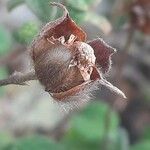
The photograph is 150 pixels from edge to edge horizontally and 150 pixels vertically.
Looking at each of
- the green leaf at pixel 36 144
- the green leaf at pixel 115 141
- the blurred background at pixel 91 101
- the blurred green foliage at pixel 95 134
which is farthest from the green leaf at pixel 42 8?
the green leaf at pixel 115 141

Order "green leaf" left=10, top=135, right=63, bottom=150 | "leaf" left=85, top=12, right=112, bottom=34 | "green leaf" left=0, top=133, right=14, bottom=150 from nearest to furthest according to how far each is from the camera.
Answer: "green leaf" left=10, top=135, right=63, bottom=150, "leaf" left=85, top=12, right=112, bottom=34, "green leaf" left=0, top=133, right=14, bottom=150

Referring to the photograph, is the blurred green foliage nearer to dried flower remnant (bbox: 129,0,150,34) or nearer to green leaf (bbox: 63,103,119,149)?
green leaf (bbox: 63,103,119,149)

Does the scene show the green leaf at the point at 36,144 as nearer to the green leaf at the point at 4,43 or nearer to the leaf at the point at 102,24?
the green leaf at the point at 4,43

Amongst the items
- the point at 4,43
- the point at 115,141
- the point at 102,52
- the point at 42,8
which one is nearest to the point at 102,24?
the point at 4,43

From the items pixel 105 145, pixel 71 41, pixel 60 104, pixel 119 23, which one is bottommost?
pixel 105 145

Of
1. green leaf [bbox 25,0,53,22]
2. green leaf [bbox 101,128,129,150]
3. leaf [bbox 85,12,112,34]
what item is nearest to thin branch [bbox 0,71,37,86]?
green leaf [bbox 25,0,53,22]

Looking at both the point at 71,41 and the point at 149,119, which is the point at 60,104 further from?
the point at 149,119

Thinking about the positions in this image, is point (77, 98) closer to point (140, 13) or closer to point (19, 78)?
point (19, 78)

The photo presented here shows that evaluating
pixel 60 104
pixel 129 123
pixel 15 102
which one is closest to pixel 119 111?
pixel 129 123
